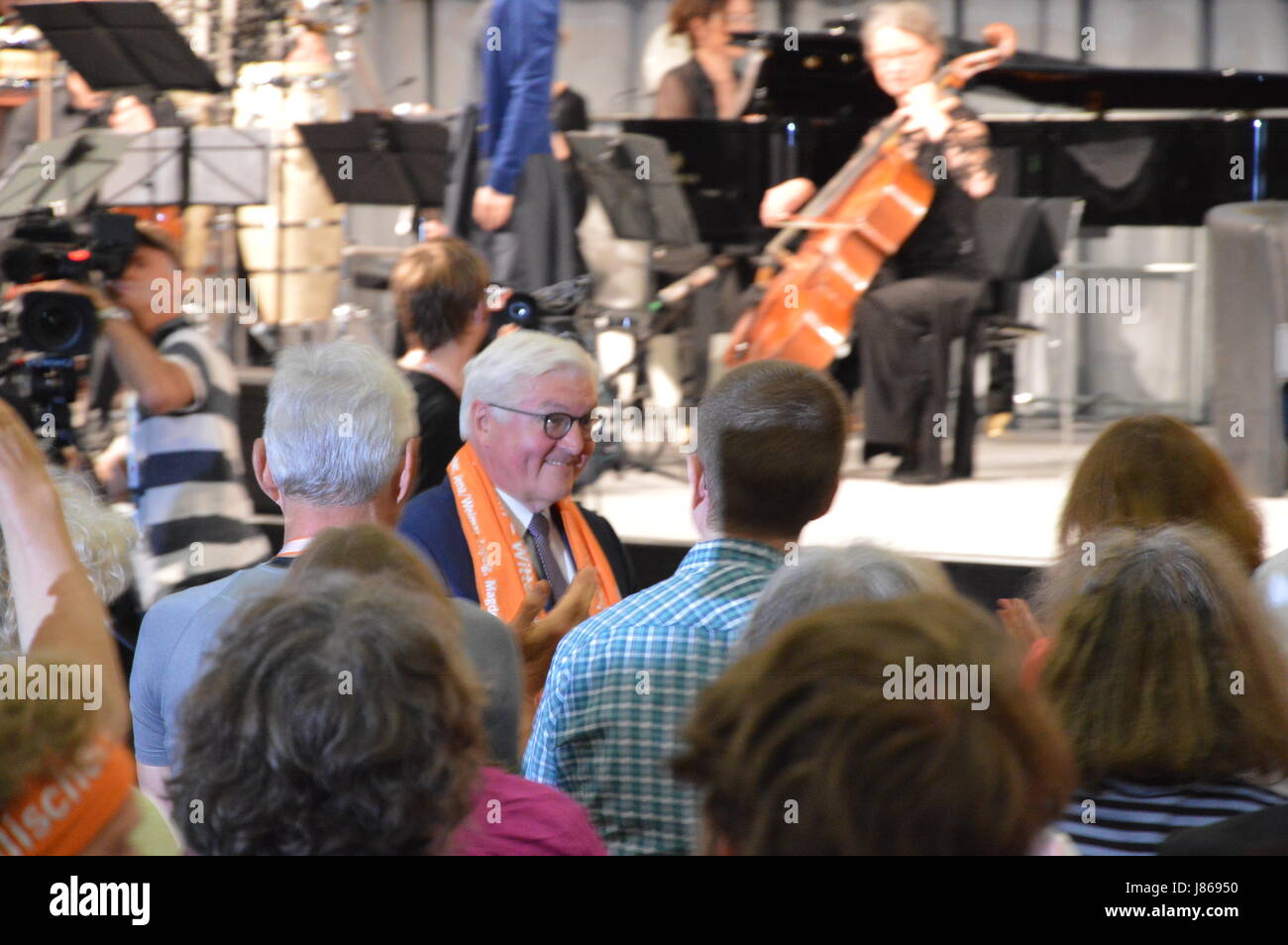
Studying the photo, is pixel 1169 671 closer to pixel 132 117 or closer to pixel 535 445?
pixel 535 445

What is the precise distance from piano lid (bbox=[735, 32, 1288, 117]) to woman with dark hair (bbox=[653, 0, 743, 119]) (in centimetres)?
14

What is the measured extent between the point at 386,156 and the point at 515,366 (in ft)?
9.54

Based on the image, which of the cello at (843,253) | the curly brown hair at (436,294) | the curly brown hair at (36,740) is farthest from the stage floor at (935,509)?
the curly brown hair at (36,740)

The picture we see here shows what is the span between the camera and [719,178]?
5586mm

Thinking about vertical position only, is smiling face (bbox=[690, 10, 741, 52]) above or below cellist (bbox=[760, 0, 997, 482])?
above

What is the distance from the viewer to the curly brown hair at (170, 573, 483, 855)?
100cm

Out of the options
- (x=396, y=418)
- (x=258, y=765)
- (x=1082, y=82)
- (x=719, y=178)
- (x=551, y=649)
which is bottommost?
(x=551, y=649)

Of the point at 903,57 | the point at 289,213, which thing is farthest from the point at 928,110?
the point at 289,213

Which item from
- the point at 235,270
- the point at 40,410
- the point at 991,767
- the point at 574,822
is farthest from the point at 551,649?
the point at 235,270

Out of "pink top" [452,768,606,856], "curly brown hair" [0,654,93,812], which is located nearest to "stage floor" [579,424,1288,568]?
"pink top" [452,768,606,856]

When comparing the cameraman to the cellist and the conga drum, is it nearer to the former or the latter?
the cellist

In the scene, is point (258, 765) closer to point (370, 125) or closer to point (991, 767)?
point (991, 767)

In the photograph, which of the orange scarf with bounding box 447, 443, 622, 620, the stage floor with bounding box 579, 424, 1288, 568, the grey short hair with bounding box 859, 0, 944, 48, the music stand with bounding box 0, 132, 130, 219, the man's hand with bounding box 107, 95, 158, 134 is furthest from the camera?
the man's hand with bounding box 107, 95, 158, 134
